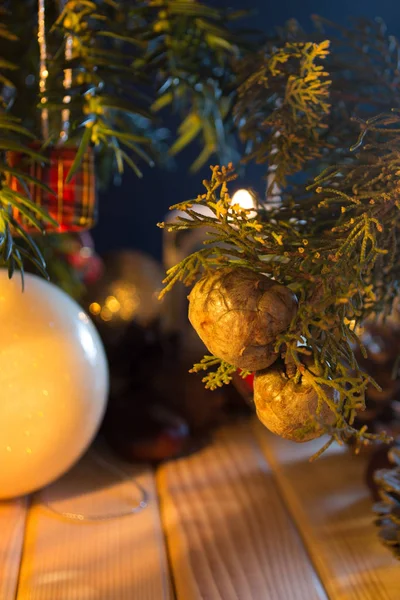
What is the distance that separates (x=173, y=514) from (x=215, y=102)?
1.20ft

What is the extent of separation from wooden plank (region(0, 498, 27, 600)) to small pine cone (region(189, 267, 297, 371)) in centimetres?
23

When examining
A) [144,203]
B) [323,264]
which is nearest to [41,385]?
[323,264]

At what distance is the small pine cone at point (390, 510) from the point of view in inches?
16.4

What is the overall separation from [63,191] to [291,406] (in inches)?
11.2

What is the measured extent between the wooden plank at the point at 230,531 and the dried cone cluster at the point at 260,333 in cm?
16

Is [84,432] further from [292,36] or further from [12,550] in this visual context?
[292,36]

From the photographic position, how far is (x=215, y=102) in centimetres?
57

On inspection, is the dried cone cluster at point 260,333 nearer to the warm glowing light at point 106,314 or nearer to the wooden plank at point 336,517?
the wooden plank at point 336,517

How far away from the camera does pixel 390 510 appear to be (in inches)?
16.8

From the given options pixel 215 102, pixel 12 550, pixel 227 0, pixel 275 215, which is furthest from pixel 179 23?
pixel 12 550

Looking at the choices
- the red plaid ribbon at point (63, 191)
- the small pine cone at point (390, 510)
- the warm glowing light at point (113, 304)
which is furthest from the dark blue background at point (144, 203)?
the small pine cone at point (390, 510)

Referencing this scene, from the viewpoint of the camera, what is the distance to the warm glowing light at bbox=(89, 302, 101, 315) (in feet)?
2.32

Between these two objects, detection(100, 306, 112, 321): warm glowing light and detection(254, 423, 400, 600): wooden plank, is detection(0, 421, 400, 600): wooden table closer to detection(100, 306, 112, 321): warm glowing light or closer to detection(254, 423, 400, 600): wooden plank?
detection(254, 423, 400, 600): wooden plank

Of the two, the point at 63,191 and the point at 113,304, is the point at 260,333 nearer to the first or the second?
the point at 63,191
